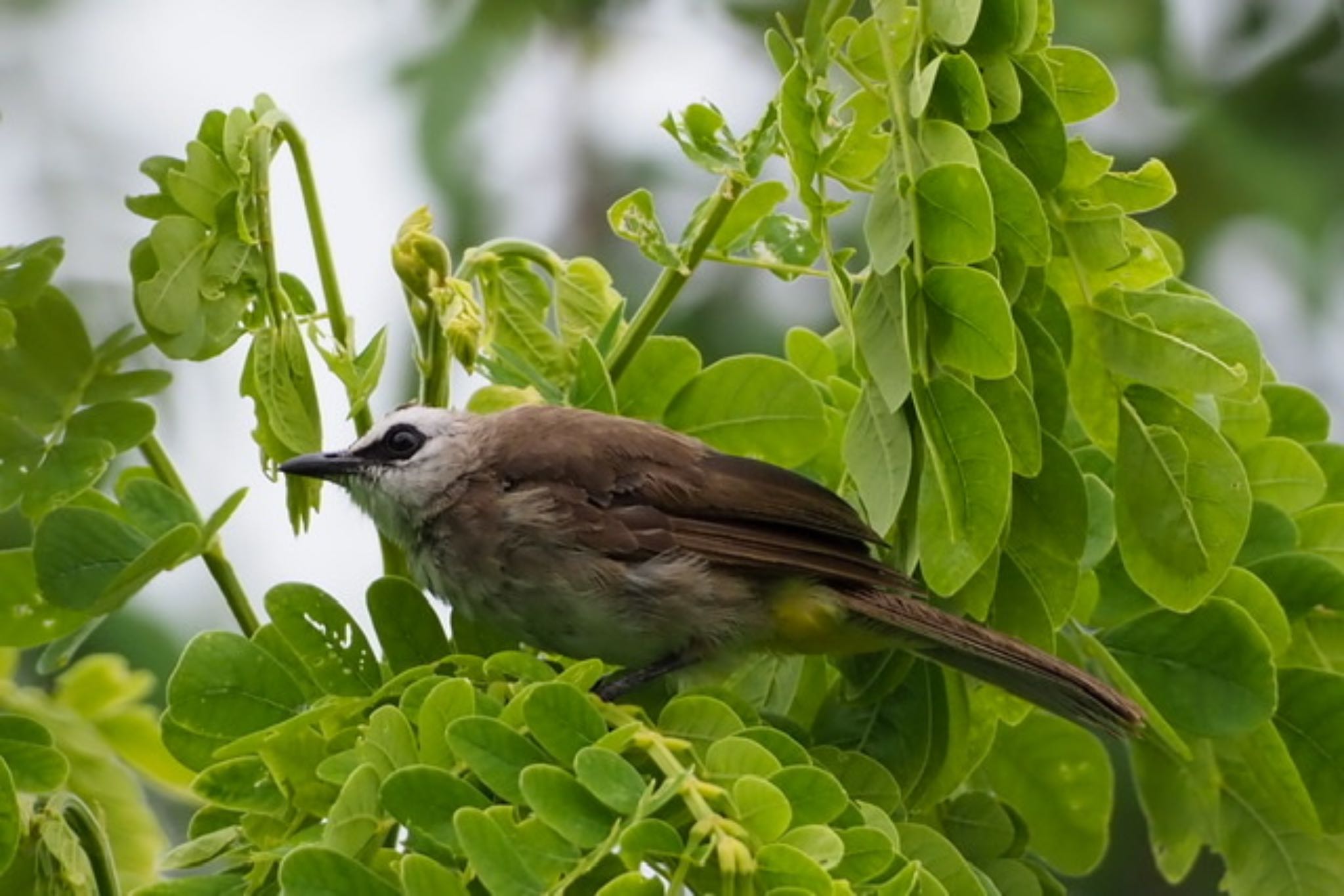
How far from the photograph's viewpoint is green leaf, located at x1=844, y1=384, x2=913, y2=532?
261 centimetres

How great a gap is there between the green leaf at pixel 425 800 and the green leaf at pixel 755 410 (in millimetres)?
1155

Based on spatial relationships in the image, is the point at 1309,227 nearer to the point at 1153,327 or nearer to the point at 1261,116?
the point at 1261,116

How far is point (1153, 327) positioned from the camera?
2.81 metres

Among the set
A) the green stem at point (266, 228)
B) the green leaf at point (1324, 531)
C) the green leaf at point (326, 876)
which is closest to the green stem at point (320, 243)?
the green stem at point (266, 228)

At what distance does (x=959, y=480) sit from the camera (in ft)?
8.42

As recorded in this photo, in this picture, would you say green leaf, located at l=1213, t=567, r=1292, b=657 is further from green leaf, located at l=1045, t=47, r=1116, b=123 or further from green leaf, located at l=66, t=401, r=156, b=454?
green leaf, located at l=66, t=401, r=156, b=454

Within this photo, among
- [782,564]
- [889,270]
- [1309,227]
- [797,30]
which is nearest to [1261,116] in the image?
[1309,227]

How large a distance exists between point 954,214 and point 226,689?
1111 mm

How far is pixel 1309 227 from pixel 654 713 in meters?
4.44

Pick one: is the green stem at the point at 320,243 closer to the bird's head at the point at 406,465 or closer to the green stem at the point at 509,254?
the green stem at the point at 509,254

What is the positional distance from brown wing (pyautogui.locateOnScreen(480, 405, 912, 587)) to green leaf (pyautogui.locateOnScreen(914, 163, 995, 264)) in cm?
71

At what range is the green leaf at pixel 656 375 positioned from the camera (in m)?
3.30

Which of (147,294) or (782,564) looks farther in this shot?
(782,564)

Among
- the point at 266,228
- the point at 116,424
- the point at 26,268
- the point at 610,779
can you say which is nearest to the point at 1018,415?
the point at 610,779
